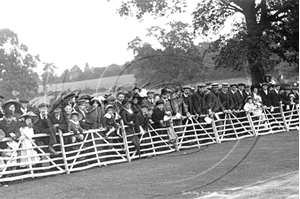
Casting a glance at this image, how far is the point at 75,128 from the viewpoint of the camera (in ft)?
44.7

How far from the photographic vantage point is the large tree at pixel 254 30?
19250 mm

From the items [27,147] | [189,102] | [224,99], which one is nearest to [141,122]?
[189,102]

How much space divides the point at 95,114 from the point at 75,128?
4.34 ft

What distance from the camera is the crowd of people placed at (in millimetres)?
12836

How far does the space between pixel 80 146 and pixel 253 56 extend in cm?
904

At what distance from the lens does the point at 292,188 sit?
8.62 metres

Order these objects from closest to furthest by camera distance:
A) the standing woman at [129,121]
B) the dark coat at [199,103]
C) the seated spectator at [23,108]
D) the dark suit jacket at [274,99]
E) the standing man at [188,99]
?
the seated spectator at [23,108] < the standing woman at [129,121] < the standing man at [188,99] < the dark coat at [199,103] < the dark suit jacket at [274,99]

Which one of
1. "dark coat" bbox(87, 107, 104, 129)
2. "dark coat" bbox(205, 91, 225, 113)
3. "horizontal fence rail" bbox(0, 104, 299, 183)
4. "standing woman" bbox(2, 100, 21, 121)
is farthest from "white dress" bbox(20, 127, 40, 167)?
"dark coat" bbox(205, 91, 225, 113)

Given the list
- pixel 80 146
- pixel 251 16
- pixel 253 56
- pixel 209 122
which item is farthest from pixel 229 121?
pixel 80 146

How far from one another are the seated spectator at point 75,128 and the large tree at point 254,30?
21.0 feet

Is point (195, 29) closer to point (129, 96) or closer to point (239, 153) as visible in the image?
point (129, 96)

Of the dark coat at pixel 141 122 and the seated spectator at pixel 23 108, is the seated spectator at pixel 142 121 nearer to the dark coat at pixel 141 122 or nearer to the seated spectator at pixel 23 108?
the dark coat at pixel 141 122

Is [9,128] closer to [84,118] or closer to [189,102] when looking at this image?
[84,118]

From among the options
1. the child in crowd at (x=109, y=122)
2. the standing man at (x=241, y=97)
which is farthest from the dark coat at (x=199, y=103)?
the child in crowd at (x=109, y=122)
